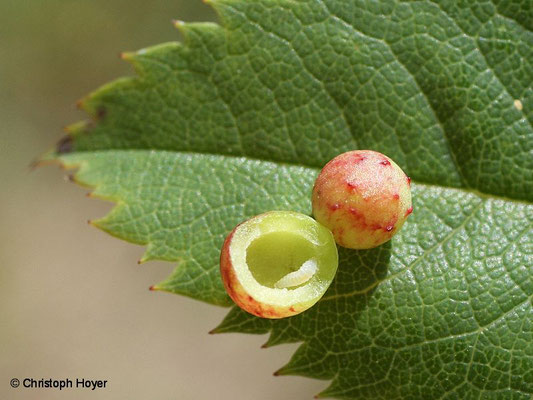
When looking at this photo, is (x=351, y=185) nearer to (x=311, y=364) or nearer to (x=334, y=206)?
(x=334, y=206)

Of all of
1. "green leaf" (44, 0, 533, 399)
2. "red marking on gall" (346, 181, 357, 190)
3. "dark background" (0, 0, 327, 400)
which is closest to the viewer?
"red marking on gall" (346, 181, 357, 190)

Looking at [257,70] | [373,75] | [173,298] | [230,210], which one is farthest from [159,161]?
[173,298]

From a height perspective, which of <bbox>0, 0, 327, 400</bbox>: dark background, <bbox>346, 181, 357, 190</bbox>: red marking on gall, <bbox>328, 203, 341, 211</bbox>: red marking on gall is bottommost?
<bbox>0, 0, 327, 400</bbox>: dark background

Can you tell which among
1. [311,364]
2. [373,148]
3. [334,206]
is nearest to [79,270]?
[311,364]

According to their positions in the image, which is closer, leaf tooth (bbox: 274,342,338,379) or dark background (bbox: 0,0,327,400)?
leaf tooth (bbox: 274,342,338,379)

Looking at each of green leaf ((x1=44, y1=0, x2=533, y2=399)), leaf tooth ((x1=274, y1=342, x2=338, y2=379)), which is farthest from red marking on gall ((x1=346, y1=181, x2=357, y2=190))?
leaf tooth ((x1=274, y1=342, x2=338, y2=379))

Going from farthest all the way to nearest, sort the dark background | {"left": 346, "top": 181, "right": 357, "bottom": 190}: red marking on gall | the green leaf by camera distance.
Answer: the dark background → the green leaf → {"left": 346, "top": 181, "right": 357, "bottom": 190}: red marking on gall

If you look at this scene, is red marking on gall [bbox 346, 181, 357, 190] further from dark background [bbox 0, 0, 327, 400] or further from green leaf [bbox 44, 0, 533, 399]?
dark background [bbox 0, 0, 327, 400]

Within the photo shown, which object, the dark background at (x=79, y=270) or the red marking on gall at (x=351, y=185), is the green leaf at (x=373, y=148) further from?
the dark background at (x=79, y=270)
